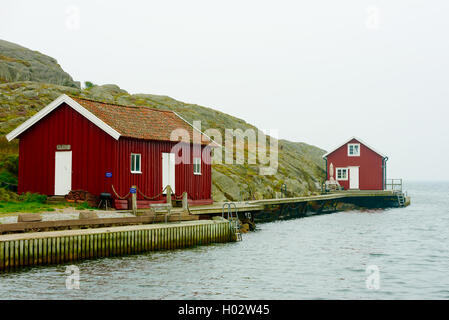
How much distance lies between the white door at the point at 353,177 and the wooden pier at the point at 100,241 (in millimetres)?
38968

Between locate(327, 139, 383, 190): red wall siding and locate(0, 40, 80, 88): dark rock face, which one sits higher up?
locate(0, 40, 80, 88): dark rock face

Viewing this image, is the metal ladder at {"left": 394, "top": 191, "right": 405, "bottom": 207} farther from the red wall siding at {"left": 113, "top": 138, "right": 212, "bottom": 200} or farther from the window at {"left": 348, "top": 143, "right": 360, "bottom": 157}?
the red wall siding at {"left": 113, "top": 138, "right": 212, "bottom": 200}

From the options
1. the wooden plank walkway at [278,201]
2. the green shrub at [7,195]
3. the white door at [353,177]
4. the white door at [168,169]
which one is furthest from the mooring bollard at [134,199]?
the white door at [353,177]

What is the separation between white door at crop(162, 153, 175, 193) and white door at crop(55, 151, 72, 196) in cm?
533

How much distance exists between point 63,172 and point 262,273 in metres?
14.5

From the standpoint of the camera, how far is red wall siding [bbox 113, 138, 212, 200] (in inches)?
1122

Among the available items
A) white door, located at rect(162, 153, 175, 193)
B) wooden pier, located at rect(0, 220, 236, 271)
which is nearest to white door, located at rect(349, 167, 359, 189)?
white door, located at rect(162, 153, 175, 193)

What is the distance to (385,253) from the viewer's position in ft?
85.0

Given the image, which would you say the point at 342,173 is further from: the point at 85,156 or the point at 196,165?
the point at 85,156
